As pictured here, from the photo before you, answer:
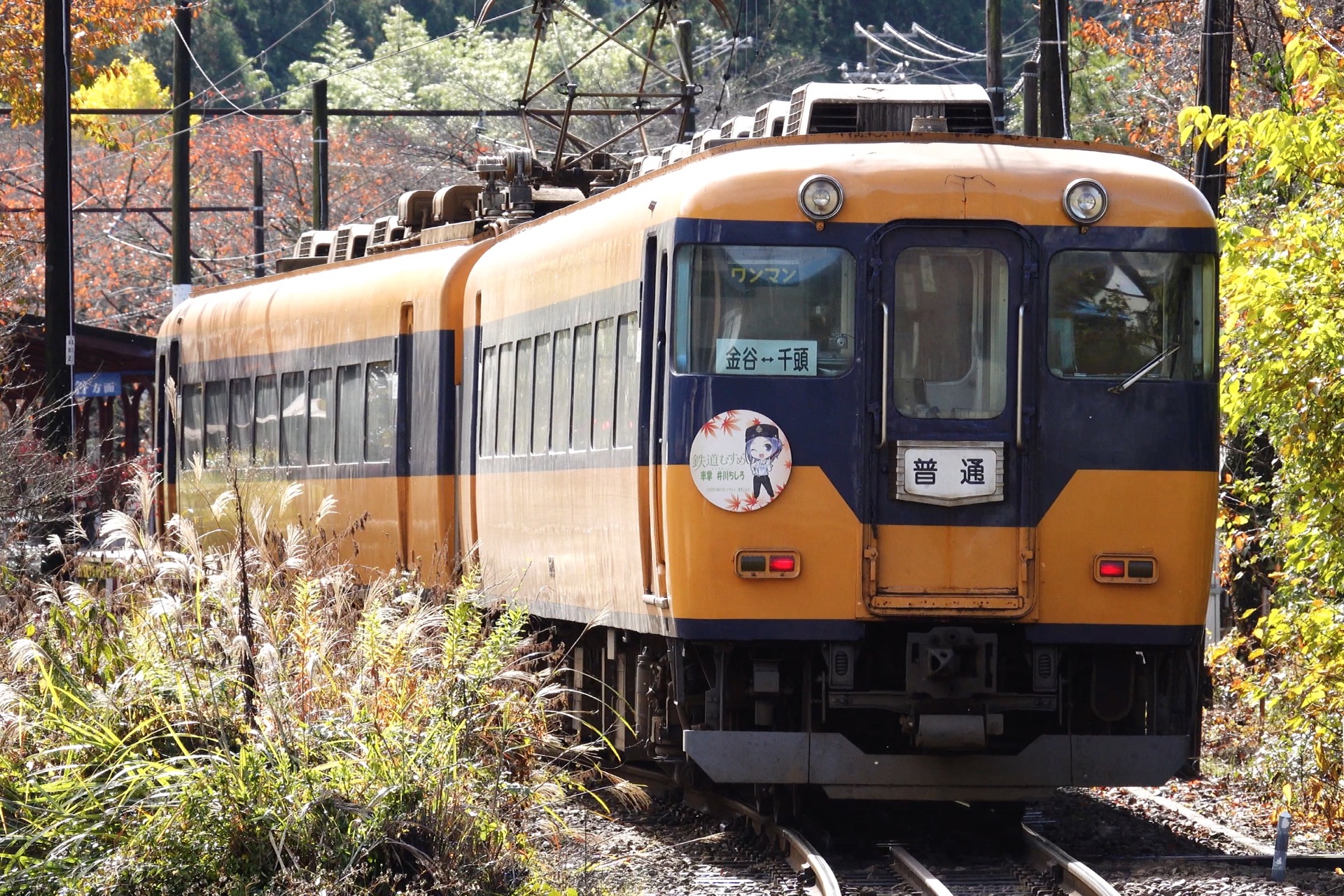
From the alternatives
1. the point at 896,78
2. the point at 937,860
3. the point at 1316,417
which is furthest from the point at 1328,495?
the point at 896,78

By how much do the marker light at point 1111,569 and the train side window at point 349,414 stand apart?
730 cm

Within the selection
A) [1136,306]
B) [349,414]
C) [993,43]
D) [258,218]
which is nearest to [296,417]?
[349,414]

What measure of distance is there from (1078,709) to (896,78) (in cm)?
3380

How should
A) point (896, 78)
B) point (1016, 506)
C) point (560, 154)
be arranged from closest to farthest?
point (1016, 506)
point (560, 154)
point (896, 78)

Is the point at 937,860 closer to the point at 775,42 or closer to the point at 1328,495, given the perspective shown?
the point at 1328,495

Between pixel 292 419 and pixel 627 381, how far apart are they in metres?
7.36

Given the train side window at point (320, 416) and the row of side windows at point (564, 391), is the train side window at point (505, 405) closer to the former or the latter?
the row of side windows at point (564, 391)

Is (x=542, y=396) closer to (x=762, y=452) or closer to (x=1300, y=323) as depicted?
(x=762, y=452)

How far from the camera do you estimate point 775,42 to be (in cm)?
5250

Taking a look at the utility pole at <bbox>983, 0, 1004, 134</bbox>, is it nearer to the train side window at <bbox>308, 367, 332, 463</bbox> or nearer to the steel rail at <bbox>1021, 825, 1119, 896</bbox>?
the train side window at <bbox>308, 367, 332, 463</bbox>

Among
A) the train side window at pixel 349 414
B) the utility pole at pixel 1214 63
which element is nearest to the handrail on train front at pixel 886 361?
the utility pole at pixel 1214 63

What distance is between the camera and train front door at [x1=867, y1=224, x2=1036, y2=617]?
9.18 meters

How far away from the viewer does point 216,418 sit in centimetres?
1931

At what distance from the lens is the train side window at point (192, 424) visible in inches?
779
